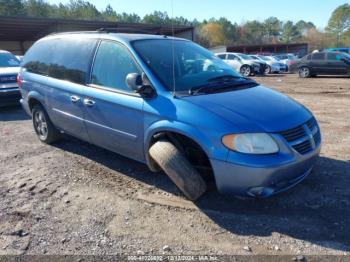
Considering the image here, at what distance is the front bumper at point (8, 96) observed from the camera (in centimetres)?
966

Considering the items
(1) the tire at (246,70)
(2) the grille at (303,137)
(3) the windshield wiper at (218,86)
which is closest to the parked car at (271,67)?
(1) the tire at (246,70)

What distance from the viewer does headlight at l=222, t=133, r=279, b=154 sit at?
334 cm

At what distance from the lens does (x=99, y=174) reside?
192 inches

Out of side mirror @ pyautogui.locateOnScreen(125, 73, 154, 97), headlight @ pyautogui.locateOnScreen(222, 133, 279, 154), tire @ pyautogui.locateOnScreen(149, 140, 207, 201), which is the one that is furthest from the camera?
side mirror @ pyautogui.locateOnScreen(125, 73, 154, 97)

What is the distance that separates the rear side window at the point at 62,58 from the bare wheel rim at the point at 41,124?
76 centimetres

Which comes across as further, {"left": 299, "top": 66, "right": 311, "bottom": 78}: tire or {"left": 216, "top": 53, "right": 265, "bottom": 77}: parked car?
{"left": 216, "top": 53, "right": 265, "bottom": 77}: parked car

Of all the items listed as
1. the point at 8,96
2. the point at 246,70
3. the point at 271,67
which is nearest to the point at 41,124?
the point at 8,96

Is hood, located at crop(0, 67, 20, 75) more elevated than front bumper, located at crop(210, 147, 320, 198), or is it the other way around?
hood, located at crop(0, 67, 20, 75)

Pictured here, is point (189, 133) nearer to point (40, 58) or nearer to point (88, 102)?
point (88, 102)

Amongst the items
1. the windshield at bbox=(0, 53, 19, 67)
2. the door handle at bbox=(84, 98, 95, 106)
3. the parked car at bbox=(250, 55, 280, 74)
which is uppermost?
the windshield at bbox=(0, 53, 19, 67)

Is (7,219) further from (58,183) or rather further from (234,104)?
(234,104)

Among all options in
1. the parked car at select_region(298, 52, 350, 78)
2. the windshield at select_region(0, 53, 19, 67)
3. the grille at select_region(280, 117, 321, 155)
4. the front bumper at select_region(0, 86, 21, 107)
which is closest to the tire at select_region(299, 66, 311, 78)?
the parked car at select_region(298, 52, 350, 78)

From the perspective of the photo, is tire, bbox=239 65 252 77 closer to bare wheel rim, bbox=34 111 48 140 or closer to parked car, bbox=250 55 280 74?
parked car, bbox=250 55 280 74

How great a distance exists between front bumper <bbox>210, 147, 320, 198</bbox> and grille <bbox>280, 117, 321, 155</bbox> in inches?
3.9
